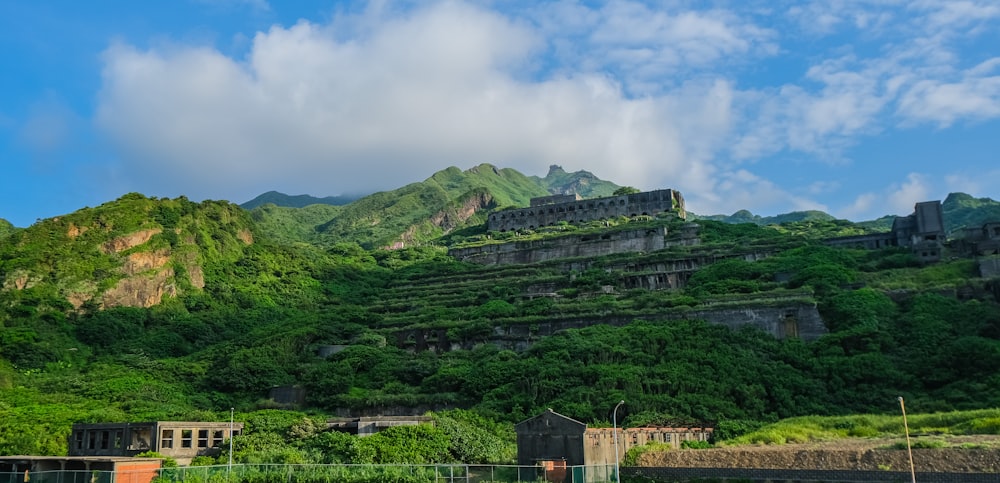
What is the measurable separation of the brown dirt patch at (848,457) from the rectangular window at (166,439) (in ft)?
79.0

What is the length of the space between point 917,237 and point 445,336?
40.2 meters

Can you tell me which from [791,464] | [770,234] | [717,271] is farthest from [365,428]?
[770,234]

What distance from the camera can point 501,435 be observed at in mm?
42938

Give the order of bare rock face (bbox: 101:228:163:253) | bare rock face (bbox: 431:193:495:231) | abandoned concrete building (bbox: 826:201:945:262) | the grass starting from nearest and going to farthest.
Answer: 1. the grass
2. abandoned concrete building (bbox: 826:201:945:262)
3. bare rock face (bbox: 101:228:163:253)
4. bare rock face (bbox: 431:193:495:231)

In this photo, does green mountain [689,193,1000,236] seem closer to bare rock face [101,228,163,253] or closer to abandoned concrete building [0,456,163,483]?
bare rock face [101,228,163,253]

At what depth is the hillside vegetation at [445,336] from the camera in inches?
1756

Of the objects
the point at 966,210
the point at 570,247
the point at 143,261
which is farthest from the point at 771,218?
the point at 143,261

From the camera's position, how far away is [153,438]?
41.0m

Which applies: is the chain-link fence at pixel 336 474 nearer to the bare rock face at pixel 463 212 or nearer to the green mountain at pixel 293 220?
the green mountain at pixel 293 220

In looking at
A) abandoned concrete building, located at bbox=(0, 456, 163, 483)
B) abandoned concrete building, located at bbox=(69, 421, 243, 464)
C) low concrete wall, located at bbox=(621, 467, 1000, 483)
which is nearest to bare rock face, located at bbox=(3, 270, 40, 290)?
abandoned concrete building, located at bbox=(69, 421, 243, 464)

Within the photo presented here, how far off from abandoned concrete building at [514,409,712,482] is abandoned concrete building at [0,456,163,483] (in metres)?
15.2

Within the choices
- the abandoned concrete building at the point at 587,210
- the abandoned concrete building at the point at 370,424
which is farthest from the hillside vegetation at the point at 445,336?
the abandoned concrete building at the point at 587,210

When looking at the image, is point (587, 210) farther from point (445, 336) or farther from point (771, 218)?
Result: point (771, 218)

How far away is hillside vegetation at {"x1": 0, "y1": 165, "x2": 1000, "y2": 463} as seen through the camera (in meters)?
44.6
